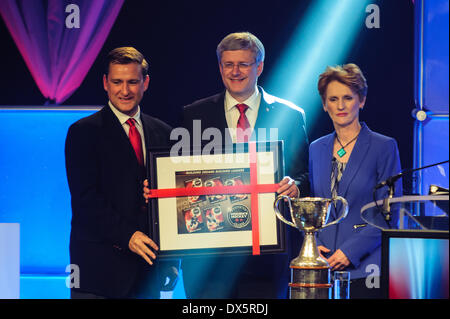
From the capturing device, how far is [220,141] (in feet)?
9.33

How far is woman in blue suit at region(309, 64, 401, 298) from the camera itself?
256 centimetres

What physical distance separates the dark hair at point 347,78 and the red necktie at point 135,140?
0.92 m

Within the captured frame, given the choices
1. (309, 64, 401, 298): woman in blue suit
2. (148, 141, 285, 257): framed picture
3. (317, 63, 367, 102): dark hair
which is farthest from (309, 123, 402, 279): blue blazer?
(148, 141, 285, 257): framed picture

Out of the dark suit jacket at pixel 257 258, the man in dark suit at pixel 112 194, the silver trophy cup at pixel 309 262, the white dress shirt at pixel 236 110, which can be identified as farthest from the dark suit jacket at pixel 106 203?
the silver trophy cup at pixel 309 262

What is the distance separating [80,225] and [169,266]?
18.6 inches

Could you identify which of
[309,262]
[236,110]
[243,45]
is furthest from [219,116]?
[309,262]

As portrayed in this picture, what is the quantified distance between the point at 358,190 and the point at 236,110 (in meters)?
0.68

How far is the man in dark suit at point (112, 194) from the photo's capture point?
2.78 metres

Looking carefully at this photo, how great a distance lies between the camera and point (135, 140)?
115 inches

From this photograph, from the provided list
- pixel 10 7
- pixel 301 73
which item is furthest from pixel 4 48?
pixel 301 73

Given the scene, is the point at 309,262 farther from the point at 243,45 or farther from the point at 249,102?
the point at 243,45

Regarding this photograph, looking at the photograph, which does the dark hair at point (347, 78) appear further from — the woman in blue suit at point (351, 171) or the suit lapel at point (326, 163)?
the suit lapel at point (326, 163)

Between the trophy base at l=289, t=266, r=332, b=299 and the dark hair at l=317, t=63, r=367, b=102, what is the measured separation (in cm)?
148

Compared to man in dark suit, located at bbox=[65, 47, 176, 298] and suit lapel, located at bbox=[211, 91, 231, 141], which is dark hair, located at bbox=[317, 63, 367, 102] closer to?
suit lapel, located at bbox=[211, 91, 231, 141]
